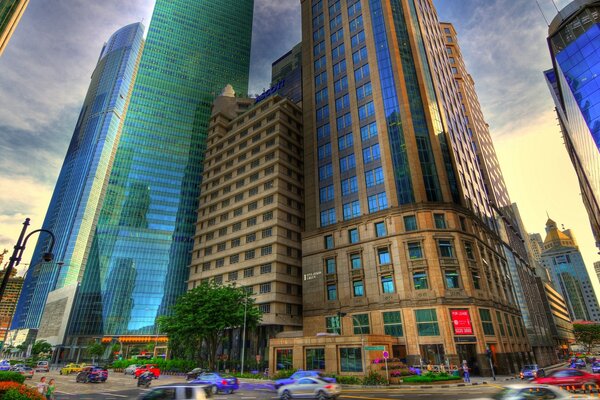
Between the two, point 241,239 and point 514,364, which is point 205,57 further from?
point 514,364

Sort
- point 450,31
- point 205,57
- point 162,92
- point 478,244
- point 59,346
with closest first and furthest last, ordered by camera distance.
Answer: point 478,244, point 59,346, point 450,31, point 162,92, point 205,57

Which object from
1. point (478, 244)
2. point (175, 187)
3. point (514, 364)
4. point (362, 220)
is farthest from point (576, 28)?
point (175, 187)

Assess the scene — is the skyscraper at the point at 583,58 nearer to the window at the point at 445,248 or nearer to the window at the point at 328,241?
the window at the point at 445,248

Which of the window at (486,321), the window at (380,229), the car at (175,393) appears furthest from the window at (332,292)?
the car at (175,393)

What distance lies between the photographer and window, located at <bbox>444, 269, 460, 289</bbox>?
4702cm

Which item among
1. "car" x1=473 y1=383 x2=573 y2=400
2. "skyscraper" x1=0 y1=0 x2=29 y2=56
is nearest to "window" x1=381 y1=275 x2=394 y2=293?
"car" x1=473 y1=383 x2=573 y2=400

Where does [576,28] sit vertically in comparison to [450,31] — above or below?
below

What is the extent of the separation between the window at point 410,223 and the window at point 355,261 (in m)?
8.91

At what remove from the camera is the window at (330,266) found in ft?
188

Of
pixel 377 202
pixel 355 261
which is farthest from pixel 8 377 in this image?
pixel 377 202

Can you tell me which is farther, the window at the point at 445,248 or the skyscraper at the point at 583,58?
the skyscraper at the point at 583,58

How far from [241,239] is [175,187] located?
7307 cm

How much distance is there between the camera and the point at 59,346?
4530 inches

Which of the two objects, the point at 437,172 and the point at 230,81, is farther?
the point at 230,81
